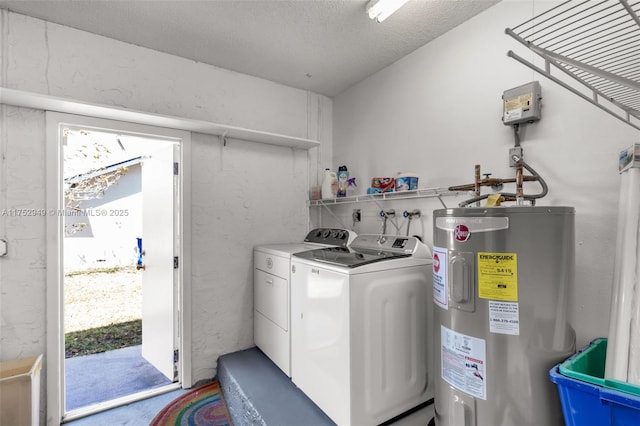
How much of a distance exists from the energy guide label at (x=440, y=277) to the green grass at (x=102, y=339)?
3.47m

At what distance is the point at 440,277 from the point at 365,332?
0.49m

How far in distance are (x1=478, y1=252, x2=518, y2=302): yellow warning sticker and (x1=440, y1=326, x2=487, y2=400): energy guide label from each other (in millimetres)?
204

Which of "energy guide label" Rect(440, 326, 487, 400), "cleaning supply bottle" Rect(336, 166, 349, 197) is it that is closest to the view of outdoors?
"cleaning supply bottle" Rect(336, 166, 349, 197)

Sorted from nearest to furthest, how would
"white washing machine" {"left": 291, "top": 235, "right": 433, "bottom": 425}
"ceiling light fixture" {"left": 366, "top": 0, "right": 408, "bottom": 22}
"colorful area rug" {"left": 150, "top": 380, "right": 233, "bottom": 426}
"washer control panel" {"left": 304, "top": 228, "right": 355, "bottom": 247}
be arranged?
1. "white washing machine" {"left": 291, "top": 235, "right": 433, "bottom": 425}
2. "ceiling light fixture" {"left": 366, "top": 0, "right": 408, "bottom": 22}
3. "colorful area rug" {"left": 150, "top": 380, "right": 233, "bottom": 426}
4. "washer control panel" {"left": 304, "top": 228, "right": 355, "bottom": 247}

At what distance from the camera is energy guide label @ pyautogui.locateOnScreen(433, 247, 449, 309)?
4.36ft

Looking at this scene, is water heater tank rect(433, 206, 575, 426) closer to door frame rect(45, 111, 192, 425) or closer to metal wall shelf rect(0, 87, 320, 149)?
metal wall shelf rect(0, 87, 320, 149)

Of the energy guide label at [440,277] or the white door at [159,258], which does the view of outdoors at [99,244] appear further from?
the energy guide label at [440,277]

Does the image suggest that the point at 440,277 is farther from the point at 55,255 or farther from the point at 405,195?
the point at 55,255

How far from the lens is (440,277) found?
4.50 feet

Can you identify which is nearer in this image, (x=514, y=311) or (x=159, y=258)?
(x=514, y=311)

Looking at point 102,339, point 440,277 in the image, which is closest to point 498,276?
point 440,277

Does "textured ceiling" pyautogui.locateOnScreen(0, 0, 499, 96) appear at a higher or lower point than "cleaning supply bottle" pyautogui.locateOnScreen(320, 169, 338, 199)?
higher

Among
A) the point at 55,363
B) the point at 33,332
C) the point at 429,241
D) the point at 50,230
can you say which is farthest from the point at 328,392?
the point at 50,230

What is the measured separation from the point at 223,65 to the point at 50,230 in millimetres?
1786
